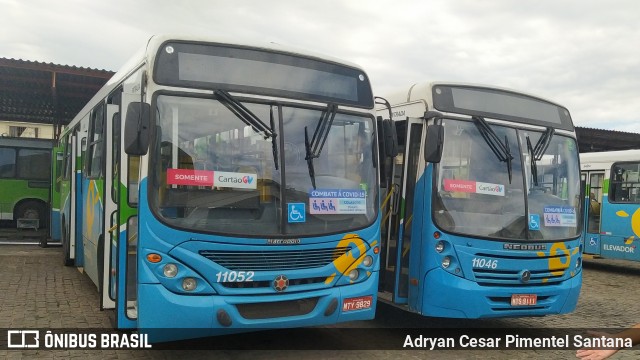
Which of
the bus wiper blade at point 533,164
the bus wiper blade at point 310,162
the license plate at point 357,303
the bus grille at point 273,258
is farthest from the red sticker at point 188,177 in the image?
the bus wiper blade at point 533,164

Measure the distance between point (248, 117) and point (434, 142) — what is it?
7.05 feet

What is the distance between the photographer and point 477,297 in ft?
19.8

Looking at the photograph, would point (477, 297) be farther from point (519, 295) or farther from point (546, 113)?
point (546, 113)

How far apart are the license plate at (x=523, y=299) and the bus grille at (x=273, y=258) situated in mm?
2282

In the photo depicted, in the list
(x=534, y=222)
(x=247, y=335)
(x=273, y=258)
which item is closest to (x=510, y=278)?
(x=534, y=222)

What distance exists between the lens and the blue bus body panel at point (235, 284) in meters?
4.58

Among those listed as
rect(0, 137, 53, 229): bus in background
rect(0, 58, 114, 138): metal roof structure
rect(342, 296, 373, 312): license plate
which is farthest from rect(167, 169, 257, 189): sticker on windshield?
rect(0, 137, 53, 229): bus in background

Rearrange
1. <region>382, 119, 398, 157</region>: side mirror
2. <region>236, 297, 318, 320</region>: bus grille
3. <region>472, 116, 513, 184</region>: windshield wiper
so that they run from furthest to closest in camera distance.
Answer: <region>472, 116, 513, 184</region>: windshield wiper, <region>382, 119, 398, 157</region>: side mirror, <region>236, 297, 318, 320</region>: bus grille

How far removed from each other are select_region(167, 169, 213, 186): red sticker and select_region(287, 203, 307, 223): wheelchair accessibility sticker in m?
0.76

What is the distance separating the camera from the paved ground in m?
5.63

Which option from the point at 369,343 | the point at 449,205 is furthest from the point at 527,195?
the point at 369,343

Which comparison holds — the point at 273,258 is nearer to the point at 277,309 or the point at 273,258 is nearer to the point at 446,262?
the point at 277,309

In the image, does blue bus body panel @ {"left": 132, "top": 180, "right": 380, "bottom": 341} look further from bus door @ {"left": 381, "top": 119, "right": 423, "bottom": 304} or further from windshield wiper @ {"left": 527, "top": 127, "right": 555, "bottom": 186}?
windshield wiper @ {"left": 527, "top": 127, "right": 555, "bottom": 186}

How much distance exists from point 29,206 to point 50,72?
552 cm
